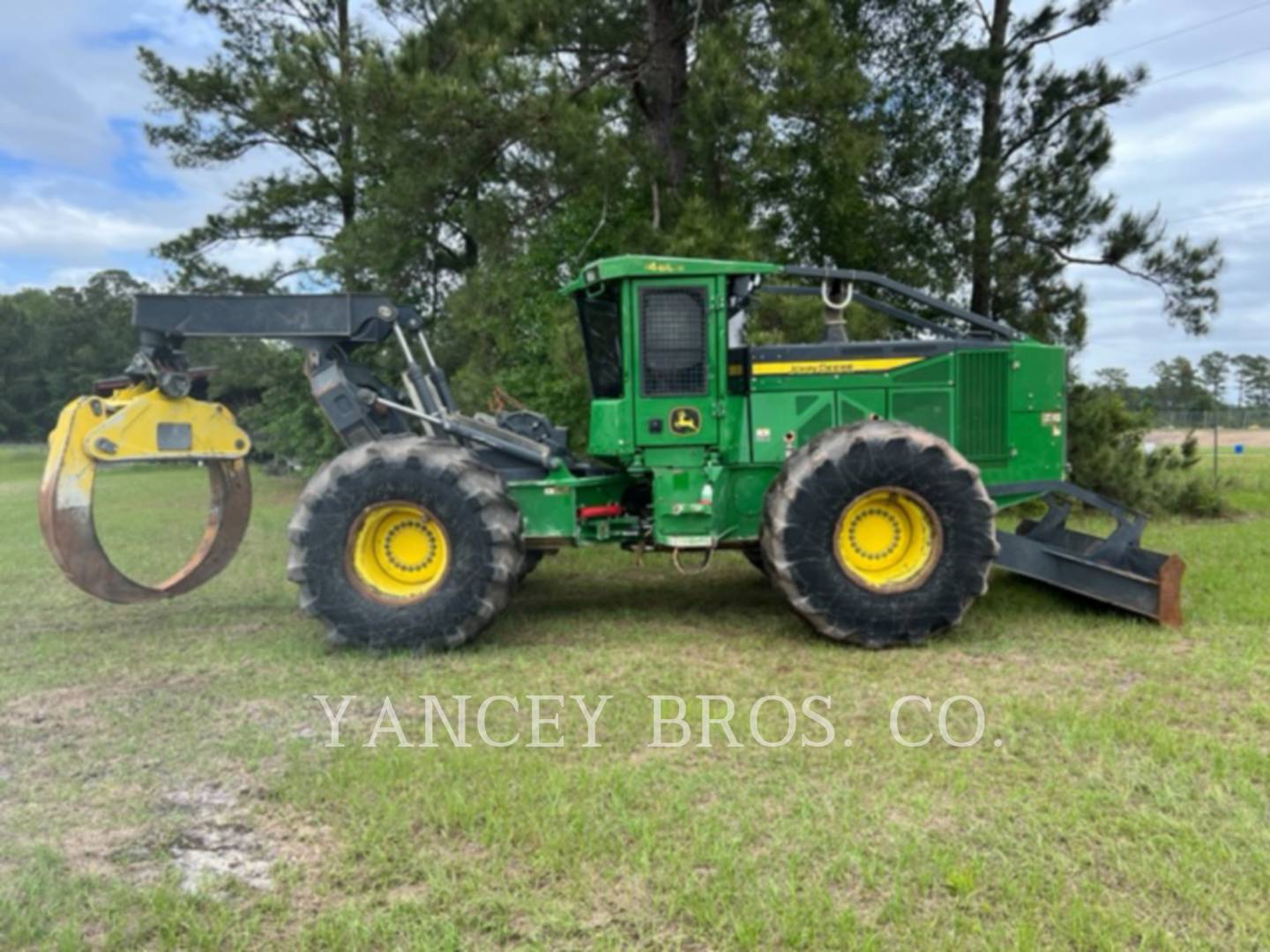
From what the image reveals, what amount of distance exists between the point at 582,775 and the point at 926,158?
10369mm

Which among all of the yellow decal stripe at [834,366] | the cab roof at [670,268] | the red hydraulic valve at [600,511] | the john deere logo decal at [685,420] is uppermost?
the cab roof at [670,268]

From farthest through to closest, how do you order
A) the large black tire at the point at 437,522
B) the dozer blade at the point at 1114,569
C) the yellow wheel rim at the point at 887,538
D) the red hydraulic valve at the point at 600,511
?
the red hydraulic valve at the point at 600,511
the dozer blade at the point at 1114,569
the yellow wheel rim at the point at 887,538
the large black tire at the point at 437,522

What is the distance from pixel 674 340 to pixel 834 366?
3.57 feet

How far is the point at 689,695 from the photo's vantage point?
15.3 feet

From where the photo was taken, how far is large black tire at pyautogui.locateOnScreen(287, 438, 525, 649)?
546 cm

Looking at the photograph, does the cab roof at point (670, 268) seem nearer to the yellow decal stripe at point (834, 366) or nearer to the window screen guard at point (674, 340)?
the window screen guard at point (674, 340)

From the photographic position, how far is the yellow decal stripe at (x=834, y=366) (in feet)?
20.0

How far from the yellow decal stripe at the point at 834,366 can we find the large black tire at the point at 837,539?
0.75 m

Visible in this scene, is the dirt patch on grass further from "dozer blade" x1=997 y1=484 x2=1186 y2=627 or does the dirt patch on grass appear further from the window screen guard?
"dozer blade" x1=997 y1=484 x2=1186 y2=627

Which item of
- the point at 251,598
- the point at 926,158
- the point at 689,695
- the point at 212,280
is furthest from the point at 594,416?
the point at 212,280

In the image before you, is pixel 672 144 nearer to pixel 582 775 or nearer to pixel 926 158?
pixel 926 158

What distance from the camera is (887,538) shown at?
5.71 meters

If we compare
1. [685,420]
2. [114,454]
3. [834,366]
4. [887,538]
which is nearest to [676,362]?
[685,420]

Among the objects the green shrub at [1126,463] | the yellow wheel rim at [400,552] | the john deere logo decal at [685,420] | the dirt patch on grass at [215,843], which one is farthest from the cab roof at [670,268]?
the green shrub at [1126,463]
